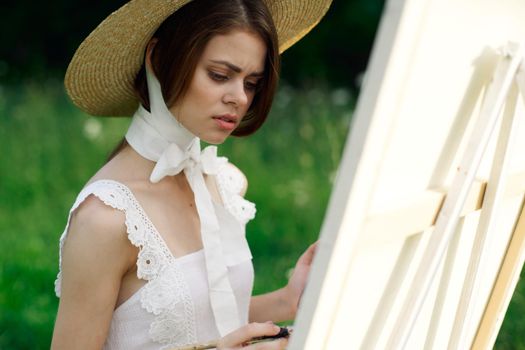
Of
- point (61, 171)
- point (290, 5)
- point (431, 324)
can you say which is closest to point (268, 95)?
point (290, 5)

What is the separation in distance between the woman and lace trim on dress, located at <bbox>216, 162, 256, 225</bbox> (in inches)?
3.8

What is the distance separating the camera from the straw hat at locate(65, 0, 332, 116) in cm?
198

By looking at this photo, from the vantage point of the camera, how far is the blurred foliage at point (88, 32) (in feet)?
29.0

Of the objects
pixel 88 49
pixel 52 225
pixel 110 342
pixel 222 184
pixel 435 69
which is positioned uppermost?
pixel 435 69

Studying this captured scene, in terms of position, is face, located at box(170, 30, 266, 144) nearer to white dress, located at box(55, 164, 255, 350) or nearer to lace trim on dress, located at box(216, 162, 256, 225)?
white dress, located at box(55, 164, 255, 350)

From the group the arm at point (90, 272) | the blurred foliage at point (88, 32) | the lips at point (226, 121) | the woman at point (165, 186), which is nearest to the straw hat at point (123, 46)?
the woman at point (165, 186)

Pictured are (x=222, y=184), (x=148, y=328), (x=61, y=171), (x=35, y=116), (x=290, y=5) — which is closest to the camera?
(x=148, y=328)

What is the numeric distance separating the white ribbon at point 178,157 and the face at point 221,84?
6 centimetres

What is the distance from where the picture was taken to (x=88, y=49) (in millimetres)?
2076

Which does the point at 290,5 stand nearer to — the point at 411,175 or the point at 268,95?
the point at 268,95

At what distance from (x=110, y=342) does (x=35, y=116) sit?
13.8 ft

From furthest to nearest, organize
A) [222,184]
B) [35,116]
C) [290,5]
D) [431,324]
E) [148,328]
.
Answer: [35,116] < [222,184] < [290,5] < [148,328] < [431,324]

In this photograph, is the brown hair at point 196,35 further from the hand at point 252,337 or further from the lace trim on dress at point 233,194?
the hand at point 252,337

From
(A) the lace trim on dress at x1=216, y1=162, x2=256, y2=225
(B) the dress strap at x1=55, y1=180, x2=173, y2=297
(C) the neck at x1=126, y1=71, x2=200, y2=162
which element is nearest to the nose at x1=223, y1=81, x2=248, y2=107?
(C) the neck at x1=126, y1=71, x2=200, y2=162
